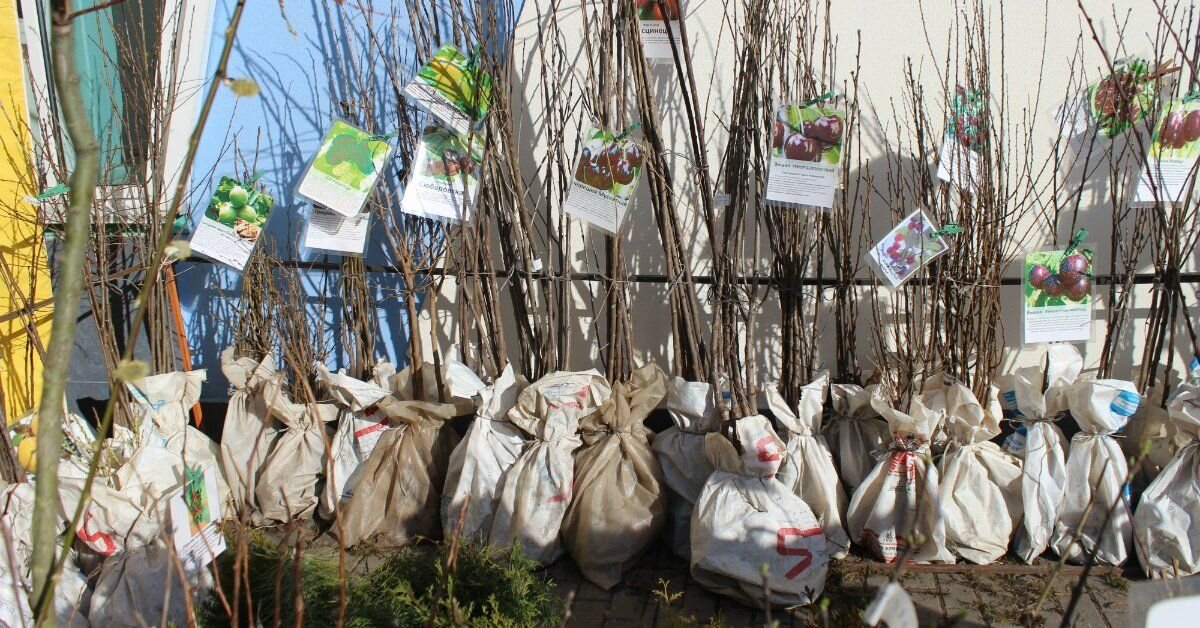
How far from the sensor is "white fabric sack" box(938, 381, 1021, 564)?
320cm

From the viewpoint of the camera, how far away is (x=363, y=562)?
3.46 meters

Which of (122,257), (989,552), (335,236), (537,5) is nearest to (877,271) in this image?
(989,552)

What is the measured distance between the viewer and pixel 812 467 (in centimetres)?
330

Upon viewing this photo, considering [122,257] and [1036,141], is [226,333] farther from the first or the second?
[1036,141]

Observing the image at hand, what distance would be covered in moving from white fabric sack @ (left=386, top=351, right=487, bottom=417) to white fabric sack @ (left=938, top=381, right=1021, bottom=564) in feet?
6.27

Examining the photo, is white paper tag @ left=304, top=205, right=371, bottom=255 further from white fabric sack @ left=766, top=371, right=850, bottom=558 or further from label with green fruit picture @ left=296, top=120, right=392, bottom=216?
white fabric sack @ left=766, top=371, right=850, bottom=558

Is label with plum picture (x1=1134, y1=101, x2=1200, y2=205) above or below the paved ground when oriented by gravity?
above

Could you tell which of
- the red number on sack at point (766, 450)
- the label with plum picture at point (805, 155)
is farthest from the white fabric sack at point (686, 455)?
the label with plum picture at point (805, 155)

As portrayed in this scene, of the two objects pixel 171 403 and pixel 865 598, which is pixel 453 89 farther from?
pixel 865 598

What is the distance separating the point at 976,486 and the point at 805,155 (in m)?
1.43

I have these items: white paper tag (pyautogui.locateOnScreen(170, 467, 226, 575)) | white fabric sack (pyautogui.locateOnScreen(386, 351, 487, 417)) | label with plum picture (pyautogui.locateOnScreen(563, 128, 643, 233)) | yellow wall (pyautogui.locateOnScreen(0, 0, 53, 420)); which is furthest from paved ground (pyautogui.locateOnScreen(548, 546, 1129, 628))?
yellow wall (pyautogui.locateOnScreen(0, 0, 53, 420))

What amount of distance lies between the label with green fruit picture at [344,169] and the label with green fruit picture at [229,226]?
29 centimetres

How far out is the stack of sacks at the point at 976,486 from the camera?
3.20 meters

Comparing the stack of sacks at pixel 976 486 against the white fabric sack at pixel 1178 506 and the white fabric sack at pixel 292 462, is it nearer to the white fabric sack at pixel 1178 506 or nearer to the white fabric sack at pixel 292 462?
the white fabric sack at pixel 1178 506
